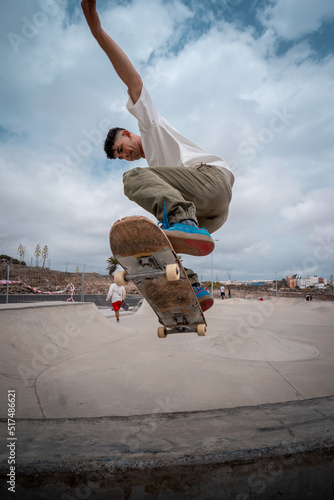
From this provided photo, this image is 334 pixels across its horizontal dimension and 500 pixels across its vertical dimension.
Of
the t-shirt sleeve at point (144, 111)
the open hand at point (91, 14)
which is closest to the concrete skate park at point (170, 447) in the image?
the t-shirt sleeve at point (144, 111)

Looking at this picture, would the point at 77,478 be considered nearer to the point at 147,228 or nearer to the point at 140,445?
the point at 140,445

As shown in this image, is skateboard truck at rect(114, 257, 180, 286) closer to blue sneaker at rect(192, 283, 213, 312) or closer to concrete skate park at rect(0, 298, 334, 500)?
blue sneaker at rect(192, 283, 213, 312)

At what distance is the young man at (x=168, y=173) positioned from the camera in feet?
7.22

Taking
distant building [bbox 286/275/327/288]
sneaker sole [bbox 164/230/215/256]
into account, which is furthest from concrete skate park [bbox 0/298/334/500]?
distant building [bbox 286/275/327/288]

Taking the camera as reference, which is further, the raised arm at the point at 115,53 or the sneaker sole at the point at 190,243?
the sneaker sole at the point at 190,243

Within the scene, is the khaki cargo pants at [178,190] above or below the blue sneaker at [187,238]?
above

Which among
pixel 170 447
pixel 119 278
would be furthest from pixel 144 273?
pixel 170 447

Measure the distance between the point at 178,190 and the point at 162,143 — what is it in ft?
1.75

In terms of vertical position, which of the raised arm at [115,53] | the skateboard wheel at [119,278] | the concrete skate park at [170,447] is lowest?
the concrete skate park at [170,447]

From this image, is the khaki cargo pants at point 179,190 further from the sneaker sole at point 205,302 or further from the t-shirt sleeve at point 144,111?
the sneaker sole at point 205,302

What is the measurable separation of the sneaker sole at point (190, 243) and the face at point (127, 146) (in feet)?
4.19

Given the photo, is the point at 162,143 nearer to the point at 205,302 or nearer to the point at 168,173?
the point at 168,173

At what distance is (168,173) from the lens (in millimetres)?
2465

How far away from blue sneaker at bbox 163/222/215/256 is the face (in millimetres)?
1183
